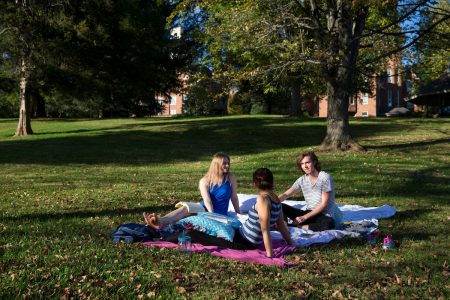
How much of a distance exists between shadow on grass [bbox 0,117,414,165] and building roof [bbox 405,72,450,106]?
425 inches

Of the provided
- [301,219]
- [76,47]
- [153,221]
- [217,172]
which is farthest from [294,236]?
[76,47]

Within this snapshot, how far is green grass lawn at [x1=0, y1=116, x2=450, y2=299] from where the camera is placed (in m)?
5.13

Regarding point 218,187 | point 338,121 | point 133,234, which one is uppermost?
point 338,121

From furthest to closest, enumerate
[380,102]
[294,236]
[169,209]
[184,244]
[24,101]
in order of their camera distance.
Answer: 1. [380,102]
2. [24,101]
3. [169,209]
4. [294,236]
5. [184,244]

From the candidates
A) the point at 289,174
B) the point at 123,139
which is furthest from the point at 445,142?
the point at 123,139

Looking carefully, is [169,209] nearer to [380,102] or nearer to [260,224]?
[260,224]

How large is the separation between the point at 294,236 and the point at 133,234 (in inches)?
89.2

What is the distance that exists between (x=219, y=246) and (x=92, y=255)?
159cm

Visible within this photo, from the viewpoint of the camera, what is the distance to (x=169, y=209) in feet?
31.2

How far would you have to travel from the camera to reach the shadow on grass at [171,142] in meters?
21.2

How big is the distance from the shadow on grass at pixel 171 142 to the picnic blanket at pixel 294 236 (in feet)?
37.4

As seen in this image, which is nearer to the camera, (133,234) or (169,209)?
(133,234)

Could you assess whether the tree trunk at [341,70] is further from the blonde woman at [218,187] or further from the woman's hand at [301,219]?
the woman's hand at [301,219]

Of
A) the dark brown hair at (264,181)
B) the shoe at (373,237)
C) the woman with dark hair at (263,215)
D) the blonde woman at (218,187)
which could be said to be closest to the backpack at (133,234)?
the blonde woman at (218,187)
